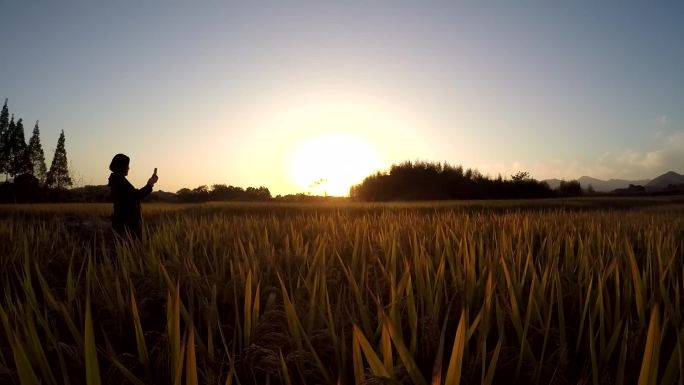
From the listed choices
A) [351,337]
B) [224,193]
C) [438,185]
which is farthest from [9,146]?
[351,337]

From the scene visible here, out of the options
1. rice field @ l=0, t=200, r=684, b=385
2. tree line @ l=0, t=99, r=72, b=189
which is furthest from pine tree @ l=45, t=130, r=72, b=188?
rice field @ l=0, t=200, r=684, b=385

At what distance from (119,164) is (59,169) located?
58.0m

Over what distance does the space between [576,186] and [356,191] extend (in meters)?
11.7

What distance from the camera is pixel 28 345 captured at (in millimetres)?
1206

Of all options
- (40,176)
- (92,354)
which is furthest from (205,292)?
(40,176)

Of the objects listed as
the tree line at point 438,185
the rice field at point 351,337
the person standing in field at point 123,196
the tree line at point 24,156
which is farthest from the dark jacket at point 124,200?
the tree line at point 24,156

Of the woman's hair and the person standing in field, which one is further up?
the woman's hair

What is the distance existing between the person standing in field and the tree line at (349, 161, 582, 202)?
15.9 meters

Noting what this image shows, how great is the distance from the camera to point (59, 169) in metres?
54.1

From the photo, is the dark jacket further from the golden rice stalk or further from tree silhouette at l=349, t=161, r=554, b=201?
tree silhouette at l=349, t=161, r=554, b=201

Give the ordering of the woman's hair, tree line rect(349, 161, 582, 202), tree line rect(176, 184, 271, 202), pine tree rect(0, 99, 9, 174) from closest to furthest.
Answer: the woman's hair < tree line rect(349, 161, 582, 202) < tree line rect(176, 184, 271, 202) < pine tree rect(0, 99, 9, 174)

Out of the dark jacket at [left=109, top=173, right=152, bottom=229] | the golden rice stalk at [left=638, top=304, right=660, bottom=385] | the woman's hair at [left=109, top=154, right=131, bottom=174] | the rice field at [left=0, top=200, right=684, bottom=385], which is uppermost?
the woman's hair at [left=109, top=154, right=131, bottom=174]

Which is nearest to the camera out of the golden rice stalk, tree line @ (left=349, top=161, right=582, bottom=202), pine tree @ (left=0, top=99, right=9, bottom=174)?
the golden rice stalk

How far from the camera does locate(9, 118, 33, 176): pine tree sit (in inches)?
2023
